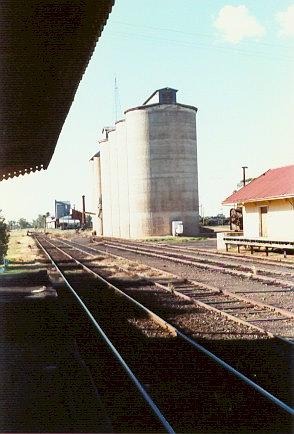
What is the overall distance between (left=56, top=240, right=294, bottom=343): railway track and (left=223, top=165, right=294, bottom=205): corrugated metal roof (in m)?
9.22

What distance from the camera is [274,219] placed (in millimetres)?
23500

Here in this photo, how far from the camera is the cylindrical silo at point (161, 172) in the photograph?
47.8 metres

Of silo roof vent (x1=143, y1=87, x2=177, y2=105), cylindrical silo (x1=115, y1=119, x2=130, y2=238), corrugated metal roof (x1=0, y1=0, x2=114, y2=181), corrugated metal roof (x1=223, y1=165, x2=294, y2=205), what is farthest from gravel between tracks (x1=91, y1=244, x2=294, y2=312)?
silo roof vent (x1=143, y1=87, x2=177, y2=105)

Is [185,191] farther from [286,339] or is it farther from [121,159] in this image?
[286,339]

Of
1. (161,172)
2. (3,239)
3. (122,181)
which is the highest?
(161,172)

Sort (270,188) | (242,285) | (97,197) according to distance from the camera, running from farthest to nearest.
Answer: (97,197) < (270,188) < (242,285)

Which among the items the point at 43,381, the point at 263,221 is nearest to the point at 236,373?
the point at 43,381

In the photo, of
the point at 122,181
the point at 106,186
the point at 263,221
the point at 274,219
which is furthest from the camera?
the point at 106,186

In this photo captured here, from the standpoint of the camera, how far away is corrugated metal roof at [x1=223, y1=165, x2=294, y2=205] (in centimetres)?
2228

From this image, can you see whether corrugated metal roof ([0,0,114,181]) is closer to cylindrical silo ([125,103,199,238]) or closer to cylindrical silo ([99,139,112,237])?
cylindrical silo ([125,103,199,238])

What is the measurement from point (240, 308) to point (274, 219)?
1361 cm

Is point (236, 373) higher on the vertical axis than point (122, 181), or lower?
lower

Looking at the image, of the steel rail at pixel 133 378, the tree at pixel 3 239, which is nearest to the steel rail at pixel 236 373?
the steel rail at pixel 133 378

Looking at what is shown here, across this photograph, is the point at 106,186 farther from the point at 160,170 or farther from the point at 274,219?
the point at 274,219
